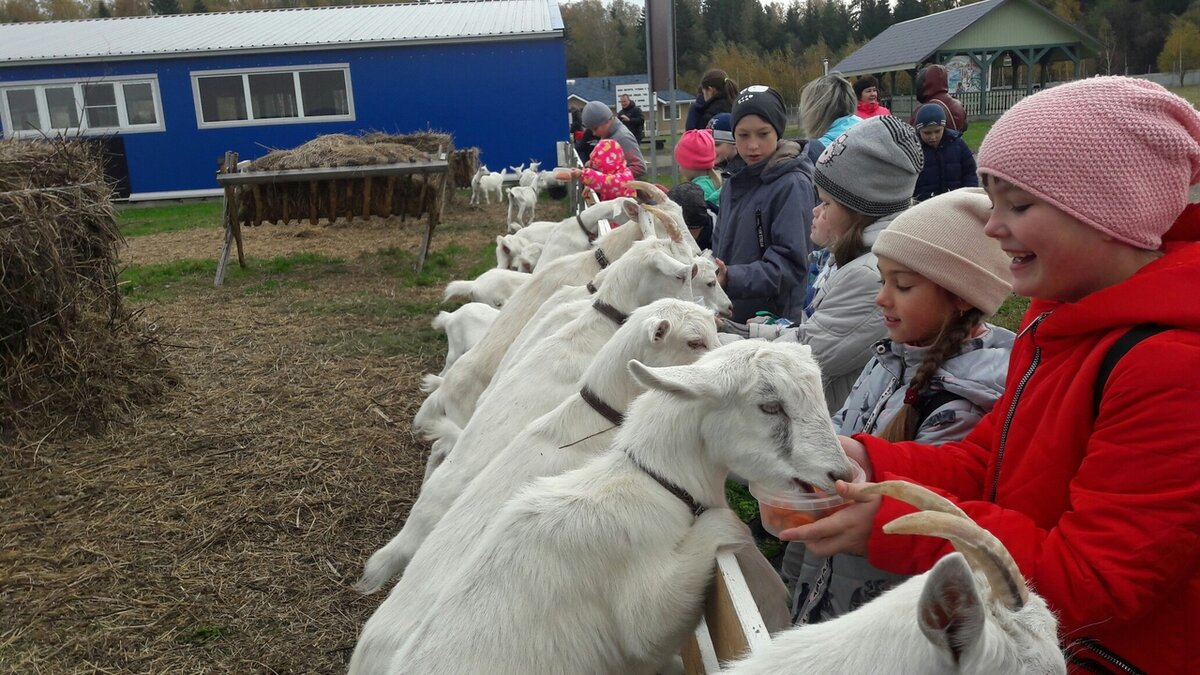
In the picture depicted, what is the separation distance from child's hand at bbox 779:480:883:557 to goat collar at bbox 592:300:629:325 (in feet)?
7.37

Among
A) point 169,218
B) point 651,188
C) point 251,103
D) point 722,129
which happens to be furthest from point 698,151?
point 251,103

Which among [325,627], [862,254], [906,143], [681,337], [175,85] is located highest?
[175,85]

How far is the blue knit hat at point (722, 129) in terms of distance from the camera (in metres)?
7.16

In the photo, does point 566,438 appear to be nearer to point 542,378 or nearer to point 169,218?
point 542,378

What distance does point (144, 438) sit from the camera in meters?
6.52

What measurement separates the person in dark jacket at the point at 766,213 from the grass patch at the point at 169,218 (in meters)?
15.7

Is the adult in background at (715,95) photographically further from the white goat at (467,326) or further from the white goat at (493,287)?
the white goat at (467,326)

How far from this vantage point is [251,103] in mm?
24531

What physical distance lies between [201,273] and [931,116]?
34.4 ft

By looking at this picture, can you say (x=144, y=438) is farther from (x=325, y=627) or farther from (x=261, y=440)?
(x=325, y=627)

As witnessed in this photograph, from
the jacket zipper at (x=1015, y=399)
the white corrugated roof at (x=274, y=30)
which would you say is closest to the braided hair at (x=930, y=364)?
the jacket zipper at (x=1015, y=399)

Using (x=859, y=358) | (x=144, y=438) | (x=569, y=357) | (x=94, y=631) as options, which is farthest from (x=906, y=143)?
(x=144, y=438)

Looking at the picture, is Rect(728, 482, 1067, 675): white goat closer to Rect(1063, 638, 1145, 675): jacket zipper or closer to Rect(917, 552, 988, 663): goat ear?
Rect(917, 552, 988, 663): goat ear

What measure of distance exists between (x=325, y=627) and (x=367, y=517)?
108cm
